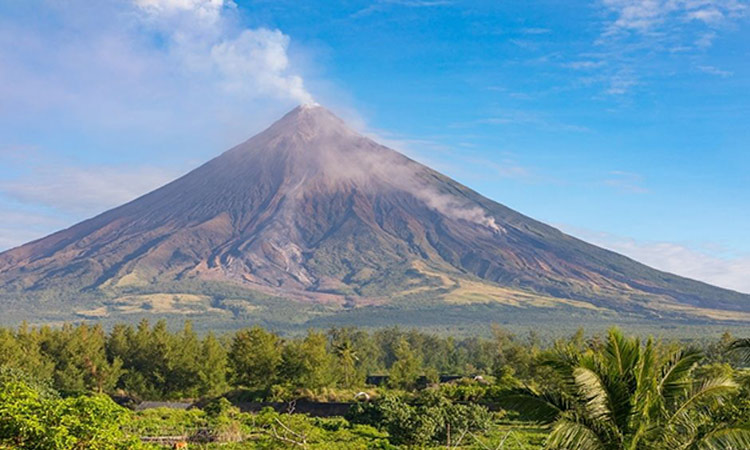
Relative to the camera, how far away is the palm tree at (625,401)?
10.4 meters

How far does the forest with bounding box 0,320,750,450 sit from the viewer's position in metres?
10.7

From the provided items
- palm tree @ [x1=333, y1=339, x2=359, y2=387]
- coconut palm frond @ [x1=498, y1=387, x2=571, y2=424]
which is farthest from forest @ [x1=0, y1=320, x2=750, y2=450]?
palm tree @ [x1=333, y1=339, x2=359, y2=387]

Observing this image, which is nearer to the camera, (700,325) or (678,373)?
(678,373)

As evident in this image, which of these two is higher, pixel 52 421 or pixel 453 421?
pixel 52 421

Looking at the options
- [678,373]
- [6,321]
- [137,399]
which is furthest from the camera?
[6,321]

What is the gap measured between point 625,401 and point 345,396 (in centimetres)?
3737

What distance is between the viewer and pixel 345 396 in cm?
4650

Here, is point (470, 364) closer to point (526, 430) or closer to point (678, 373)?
point (526, 430)

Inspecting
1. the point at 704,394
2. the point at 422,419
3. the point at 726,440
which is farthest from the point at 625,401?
the point at 422,419

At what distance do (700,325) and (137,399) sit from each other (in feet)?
547

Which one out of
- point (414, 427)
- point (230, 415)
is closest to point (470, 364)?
point (230, 415)

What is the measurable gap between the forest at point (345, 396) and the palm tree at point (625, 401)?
0.07 feet

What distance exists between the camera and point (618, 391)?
10.7 meters

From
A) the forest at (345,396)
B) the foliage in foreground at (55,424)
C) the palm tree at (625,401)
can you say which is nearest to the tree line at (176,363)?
the forest at (345,396)
